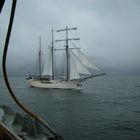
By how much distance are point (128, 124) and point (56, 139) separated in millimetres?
17318

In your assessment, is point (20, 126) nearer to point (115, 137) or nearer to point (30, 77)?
point (115, 137)

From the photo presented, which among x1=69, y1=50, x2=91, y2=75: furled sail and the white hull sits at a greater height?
x1=69, y1=50, x2=91, y2=75: furled sail

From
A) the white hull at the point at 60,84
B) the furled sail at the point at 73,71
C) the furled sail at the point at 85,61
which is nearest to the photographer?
the furled sail at the point at 85,61

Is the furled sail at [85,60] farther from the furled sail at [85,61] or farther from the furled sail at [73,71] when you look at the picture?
the furled sail at [73,71]

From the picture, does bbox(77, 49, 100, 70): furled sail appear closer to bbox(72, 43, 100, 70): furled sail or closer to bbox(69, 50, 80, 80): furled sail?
bbox(72, 43, 100, 70): furled sail

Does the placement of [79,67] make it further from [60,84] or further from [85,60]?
[60,84]

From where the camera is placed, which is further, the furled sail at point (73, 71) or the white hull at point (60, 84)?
the white hull at point (60, 84)

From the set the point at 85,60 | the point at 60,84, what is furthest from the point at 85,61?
the point at 60,84

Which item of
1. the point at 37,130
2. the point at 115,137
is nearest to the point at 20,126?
the point at 37,130

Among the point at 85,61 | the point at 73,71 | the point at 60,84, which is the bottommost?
the point at 60,84

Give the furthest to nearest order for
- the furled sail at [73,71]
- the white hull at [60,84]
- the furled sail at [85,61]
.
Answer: the white hull at [60,84]
the furled sail at [73,71]
the furled sail at [85,61]

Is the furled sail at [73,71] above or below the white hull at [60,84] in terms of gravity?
above

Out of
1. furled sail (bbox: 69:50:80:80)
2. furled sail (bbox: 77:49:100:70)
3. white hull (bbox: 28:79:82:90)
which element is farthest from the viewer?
white hull (bbox: 28:79:82:90)

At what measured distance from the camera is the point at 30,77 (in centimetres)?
7612
